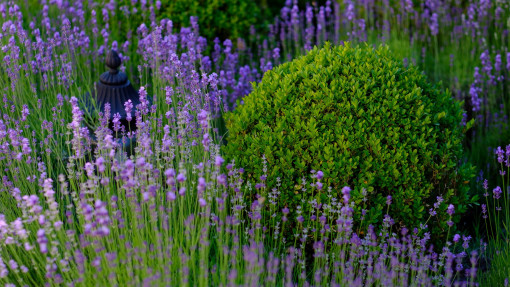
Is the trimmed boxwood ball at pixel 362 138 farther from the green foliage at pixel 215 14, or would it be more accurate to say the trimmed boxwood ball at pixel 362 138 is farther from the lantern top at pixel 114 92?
the green foliage at pixel 215 14

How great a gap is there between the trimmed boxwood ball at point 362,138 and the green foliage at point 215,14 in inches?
119

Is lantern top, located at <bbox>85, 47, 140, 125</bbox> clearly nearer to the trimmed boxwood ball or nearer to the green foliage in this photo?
the trimmed boxwood ball

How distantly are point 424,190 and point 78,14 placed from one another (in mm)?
3874

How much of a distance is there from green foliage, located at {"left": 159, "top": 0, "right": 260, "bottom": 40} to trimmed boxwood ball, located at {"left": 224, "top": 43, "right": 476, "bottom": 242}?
302 cm

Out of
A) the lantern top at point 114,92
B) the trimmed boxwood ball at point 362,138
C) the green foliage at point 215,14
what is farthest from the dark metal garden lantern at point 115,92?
the green foliage at point 215,14

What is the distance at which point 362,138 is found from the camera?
11.7 ft

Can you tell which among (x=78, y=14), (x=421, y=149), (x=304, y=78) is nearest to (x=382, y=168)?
(x=421, y=149)

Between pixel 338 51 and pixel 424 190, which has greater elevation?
pixel 338 51

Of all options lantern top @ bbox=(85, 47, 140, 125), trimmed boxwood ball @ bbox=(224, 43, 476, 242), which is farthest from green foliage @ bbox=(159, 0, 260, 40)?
trimmed boxwood ball @ bbox=(224, 43, 476, 242)

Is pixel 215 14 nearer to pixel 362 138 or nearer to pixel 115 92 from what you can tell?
pixel 115 92

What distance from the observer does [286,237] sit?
3814 millimetres

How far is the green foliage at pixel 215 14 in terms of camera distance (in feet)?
21.4

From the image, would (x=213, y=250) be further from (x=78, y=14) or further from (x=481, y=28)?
(x=481, y=28)

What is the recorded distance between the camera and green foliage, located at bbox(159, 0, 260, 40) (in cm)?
652
